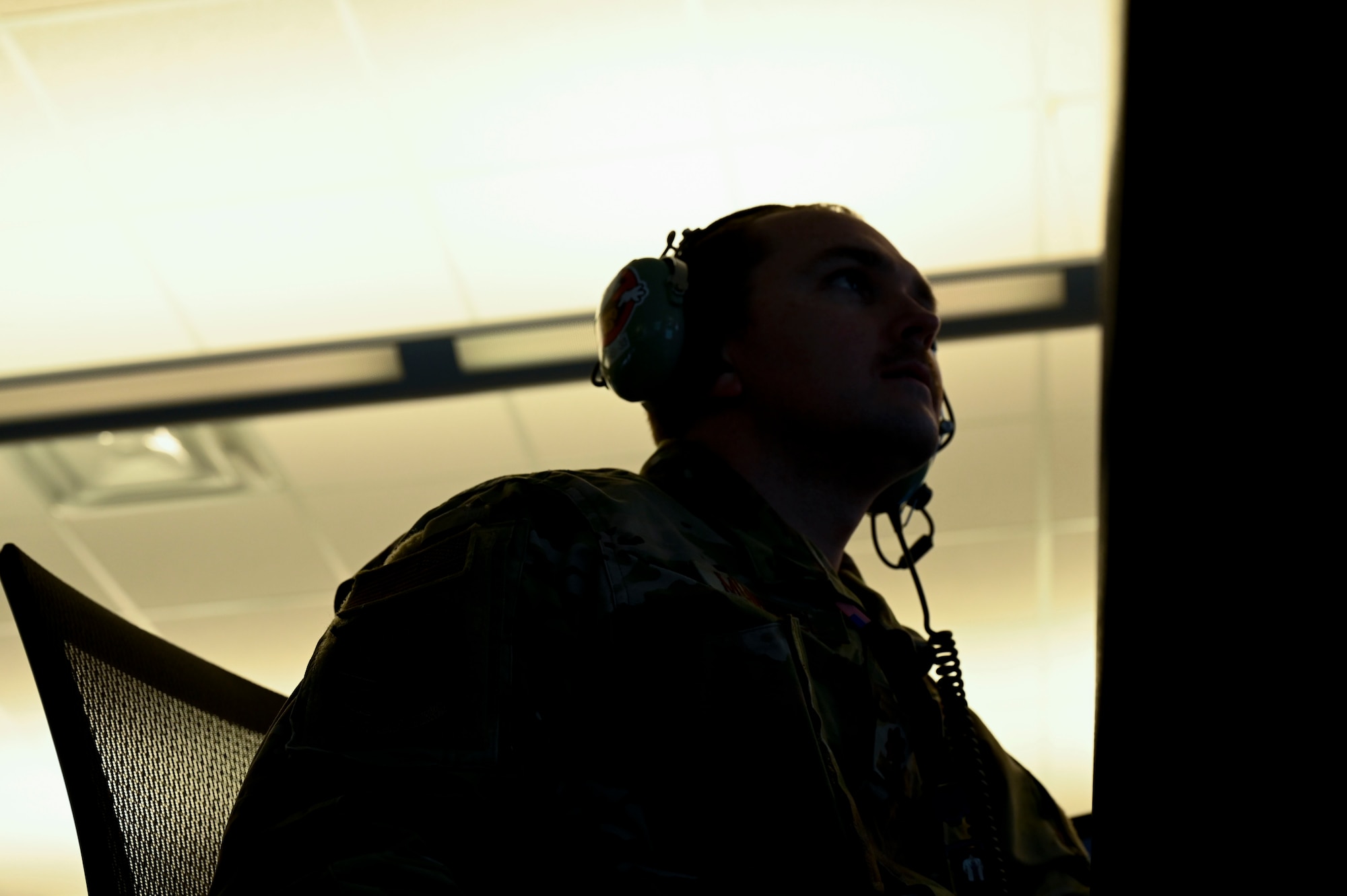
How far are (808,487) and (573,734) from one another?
0.56 metres

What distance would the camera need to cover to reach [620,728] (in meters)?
0.83

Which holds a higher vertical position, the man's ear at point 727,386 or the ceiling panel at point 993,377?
the ceiling panel at point 993,377

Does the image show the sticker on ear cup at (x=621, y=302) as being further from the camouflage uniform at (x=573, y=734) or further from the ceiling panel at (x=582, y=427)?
the ceiling panel at (x=582, y=427)

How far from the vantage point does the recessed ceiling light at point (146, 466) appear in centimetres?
361

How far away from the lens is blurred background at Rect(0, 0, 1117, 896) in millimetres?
2516

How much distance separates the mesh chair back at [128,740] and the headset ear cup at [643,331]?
601mm

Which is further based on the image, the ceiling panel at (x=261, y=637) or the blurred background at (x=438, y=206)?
the ceiling panel at (x=261, y=637)

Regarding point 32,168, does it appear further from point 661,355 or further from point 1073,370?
point 1073,370

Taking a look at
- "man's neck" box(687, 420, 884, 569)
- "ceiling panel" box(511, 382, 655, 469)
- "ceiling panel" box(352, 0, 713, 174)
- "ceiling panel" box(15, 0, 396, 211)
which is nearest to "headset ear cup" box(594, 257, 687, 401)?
"man's neck" box(687, 420, 884, 569)

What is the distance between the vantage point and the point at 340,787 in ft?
2.39

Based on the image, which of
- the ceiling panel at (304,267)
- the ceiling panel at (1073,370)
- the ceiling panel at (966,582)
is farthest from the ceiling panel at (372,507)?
the ceiling panel at (1073,370)


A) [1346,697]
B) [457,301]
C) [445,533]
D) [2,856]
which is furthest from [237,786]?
[2,856]

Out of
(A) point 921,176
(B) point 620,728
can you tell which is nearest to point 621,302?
(B) point 620,728

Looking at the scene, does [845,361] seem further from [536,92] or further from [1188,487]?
[536,92]
